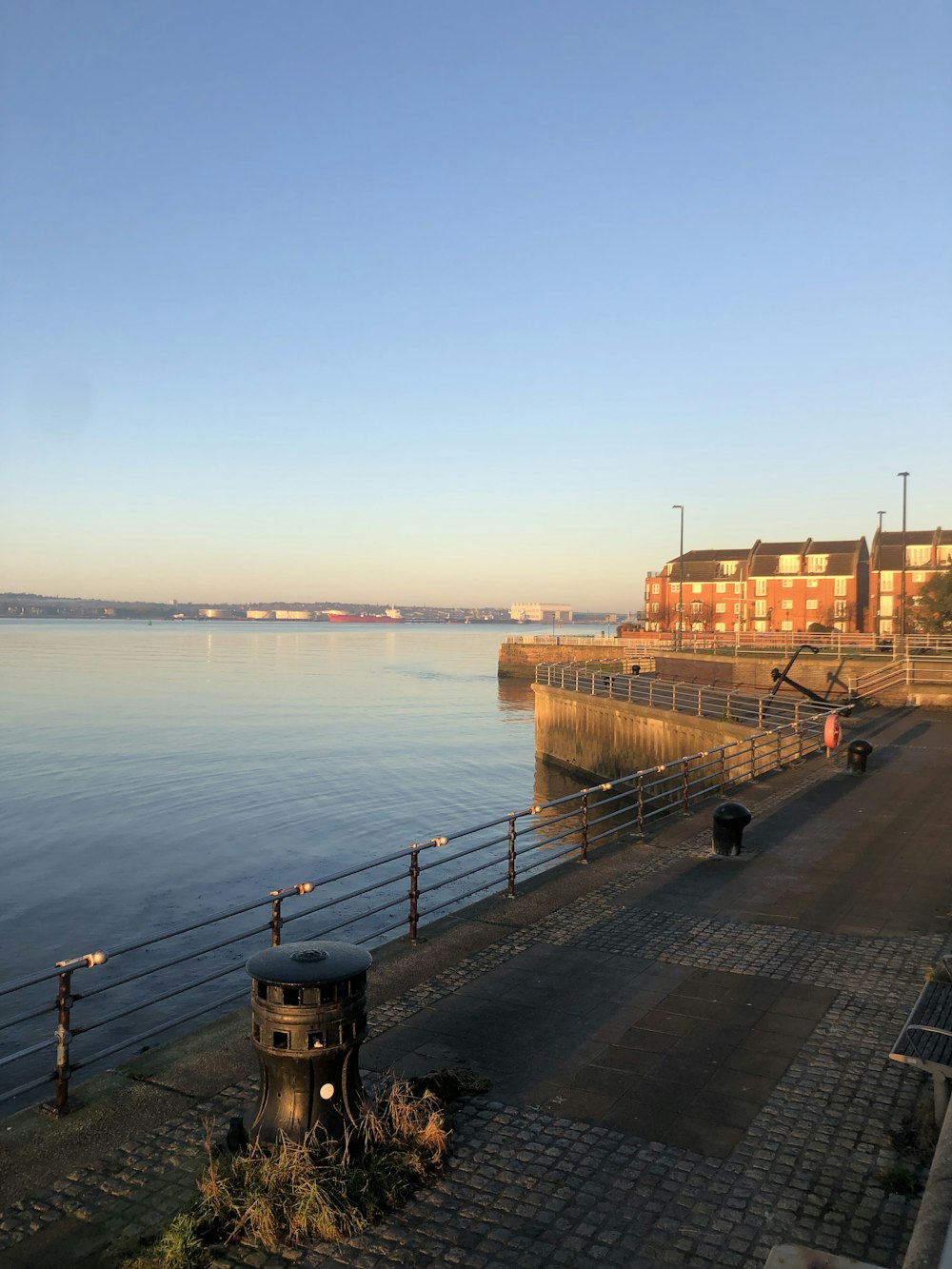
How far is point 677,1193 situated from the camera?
17.4 feet

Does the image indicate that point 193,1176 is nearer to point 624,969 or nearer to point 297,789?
point 624,969

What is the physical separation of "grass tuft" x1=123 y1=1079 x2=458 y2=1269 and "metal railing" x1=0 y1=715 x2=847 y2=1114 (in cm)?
173

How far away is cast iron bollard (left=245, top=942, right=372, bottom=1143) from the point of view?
17.4ft

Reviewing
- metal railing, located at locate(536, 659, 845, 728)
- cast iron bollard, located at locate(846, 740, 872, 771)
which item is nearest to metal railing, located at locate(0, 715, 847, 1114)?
cast iron bollard, located at locate(846, 740, 872, 771)

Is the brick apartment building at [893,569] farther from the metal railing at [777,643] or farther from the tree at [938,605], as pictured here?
the tree at [938,605]

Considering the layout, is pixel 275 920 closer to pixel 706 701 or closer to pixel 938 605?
pixel 706 701

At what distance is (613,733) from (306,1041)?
30100 mm

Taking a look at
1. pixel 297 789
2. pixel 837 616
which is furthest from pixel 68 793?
pixel 837 616

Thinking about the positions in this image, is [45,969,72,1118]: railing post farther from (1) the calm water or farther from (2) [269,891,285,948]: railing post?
(1) the calm water

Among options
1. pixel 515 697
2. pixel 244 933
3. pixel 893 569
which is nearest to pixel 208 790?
pixel 244 933

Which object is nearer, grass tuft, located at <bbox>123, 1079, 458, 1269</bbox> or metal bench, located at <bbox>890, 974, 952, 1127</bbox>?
grass tuft, located at <bbox>123, 1079, 458, 1269</bbox>

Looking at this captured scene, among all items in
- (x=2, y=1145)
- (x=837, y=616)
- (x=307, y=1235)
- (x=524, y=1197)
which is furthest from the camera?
(x=837, y=616)

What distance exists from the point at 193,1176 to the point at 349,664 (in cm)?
11556

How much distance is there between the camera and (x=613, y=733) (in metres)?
34.8
